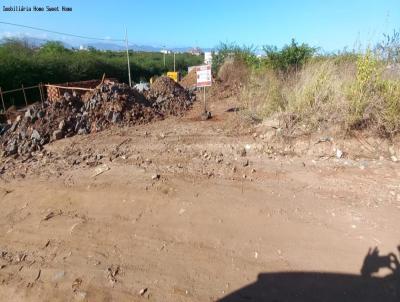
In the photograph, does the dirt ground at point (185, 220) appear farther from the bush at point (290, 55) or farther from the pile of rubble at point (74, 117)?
the bush at point (290, 55)

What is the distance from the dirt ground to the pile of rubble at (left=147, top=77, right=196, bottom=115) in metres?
3.77

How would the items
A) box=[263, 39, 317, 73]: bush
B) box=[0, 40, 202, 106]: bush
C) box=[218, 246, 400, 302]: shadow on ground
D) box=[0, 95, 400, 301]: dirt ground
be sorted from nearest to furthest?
box=[218, 246, 400, 302]: shadow on ground, box=[0, 95, 400, 301]: dirt ground, box=[263, 39, 317, 73]: bush, box=[0, 40, 202, 106]: bush

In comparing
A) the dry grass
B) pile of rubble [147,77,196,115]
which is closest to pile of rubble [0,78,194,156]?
pile of rubble [147,77,196,115]

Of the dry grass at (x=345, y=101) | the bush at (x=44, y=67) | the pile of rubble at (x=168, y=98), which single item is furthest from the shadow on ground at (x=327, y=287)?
the bush at (x=44, y=67)

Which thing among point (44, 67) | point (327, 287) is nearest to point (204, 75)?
point (327, 287)

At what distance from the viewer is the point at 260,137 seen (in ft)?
18.0

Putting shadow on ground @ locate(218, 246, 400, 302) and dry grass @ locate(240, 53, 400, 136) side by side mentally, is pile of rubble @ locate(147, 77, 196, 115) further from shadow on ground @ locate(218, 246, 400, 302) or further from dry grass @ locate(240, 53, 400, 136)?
shadow on ground @ locate(218, 246, 400, 302)

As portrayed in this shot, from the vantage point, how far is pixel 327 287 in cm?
258

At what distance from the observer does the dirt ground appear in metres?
2.79

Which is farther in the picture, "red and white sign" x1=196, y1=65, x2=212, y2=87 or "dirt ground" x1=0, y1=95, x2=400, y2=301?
"red and white sign" x1=196, y1=65, x2=212, y2=87

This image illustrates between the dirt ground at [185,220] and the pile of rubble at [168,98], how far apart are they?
3766mm

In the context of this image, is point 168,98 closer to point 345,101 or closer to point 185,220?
point 345,101

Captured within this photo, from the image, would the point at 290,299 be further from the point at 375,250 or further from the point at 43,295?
the point at 43,295

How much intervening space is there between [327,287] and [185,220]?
162cm
